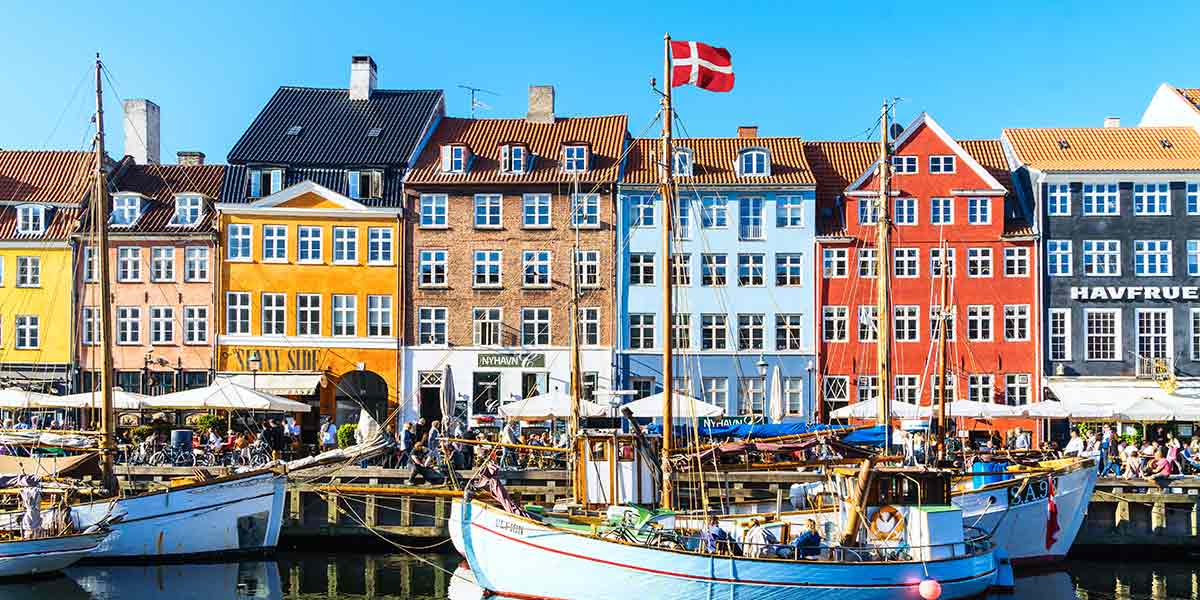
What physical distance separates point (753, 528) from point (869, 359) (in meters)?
24.6

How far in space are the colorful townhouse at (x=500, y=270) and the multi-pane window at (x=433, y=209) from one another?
4cm

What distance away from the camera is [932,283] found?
159 feet

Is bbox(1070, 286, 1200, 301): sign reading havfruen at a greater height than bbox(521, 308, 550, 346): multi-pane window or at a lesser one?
greater

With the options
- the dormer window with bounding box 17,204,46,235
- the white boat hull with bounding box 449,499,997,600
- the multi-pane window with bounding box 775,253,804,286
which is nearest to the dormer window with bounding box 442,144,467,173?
the multi-pane window with bounding box 775,253,804,286

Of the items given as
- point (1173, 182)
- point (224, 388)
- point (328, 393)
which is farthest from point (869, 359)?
point (224, 388)

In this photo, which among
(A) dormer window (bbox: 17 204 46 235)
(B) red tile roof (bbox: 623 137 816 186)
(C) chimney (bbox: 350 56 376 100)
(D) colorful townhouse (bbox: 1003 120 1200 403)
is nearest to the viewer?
(D) colorful townhouse (bbox: 1003 120 1200 403)

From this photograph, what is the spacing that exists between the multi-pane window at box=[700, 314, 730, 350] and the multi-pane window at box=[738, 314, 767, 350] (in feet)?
1.82

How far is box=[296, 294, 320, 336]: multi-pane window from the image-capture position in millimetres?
48719

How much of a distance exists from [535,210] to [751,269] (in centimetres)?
833

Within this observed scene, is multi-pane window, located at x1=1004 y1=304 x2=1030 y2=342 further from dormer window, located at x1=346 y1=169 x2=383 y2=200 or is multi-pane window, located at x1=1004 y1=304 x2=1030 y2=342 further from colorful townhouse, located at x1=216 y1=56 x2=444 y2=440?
dormer window, located at x1=346 y1=169 x2=383 y2=200

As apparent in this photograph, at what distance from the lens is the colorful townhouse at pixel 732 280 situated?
48594 millimetres

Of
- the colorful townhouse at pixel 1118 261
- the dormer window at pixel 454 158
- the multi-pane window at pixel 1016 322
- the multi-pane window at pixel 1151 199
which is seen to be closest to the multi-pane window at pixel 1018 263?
the colorful townhouse at pixel 1118 261

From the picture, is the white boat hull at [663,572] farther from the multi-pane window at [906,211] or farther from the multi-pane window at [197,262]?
the multi-pane window at [197,262]

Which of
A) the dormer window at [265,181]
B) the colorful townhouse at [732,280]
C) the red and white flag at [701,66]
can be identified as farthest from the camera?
the dormer window at [265,181]
